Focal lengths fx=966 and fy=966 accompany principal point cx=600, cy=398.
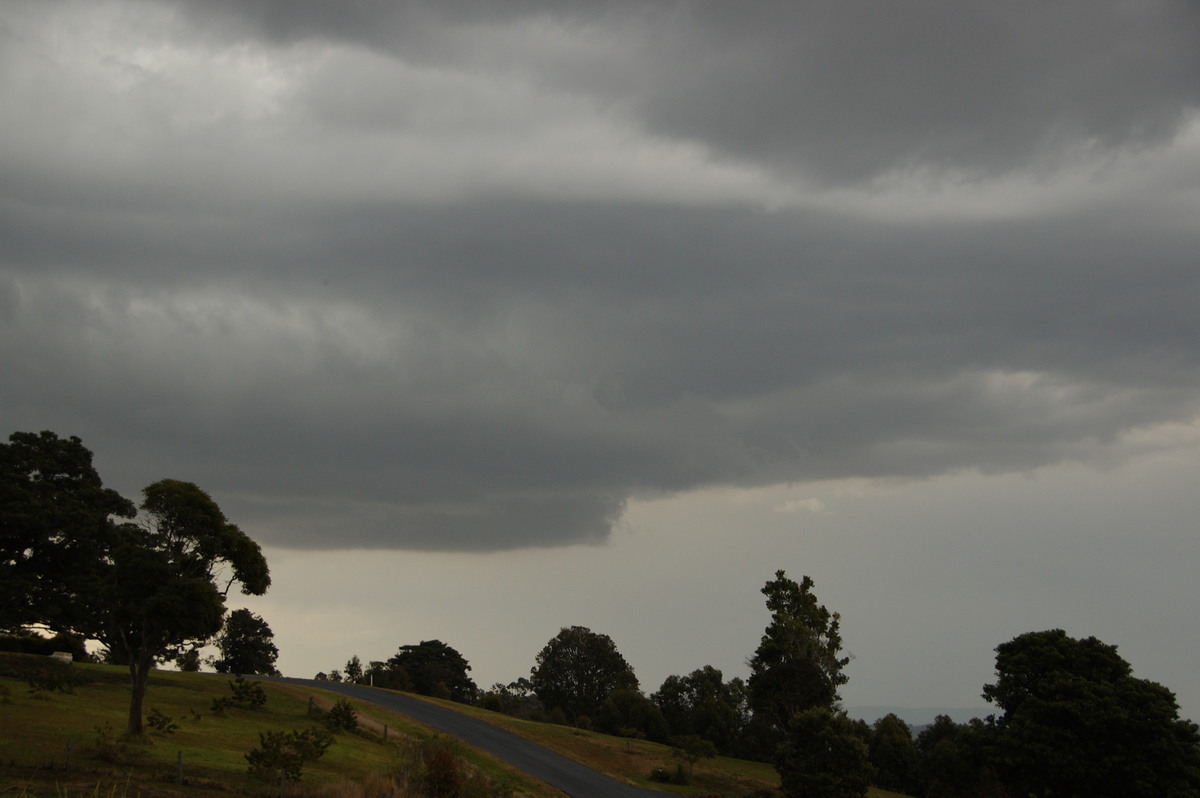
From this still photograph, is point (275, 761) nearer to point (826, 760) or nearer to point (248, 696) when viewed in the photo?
point (248, 696)

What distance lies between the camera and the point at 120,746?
125ft

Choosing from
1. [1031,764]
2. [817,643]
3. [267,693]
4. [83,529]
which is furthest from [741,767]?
[83,529]

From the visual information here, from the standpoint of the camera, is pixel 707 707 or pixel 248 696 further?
pixel 707 707

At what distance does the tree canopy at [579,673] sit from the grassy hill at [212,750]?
41.1m

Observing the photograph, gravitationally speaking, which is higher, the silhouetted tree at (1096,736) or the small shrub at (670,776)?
the silhouetted tree at (1096,736)

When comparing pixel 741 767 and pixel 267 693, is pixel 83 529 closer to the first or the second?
pixel 267 693

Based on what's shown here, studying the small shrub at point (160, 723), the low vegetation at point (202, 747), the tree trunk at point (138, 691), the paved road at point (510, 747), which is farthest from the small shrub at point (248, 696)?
the tree trunk at point (138, 691)

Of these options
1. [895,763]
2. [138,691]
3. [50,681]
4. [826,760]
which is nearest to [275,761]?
[138,691]

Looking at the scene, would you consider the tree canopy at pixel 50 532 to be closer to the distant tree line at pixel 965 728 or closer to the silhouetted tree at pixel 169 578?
the silhouetted tree at pixel 169 578

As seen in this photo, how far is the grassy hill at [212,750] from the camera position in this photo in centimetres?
3262

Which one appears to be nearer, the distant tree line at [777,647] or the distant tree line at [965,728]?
the distant tree line at [777,647]

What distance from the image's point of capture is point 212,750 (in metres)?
42.5

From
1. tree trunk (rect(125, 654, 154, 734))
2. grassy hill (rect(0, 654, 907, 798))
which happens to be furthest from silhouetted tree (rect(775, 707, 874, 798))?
tree trunk (rect(125, 654, 154, 734))

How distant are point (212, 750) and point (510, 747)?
25.4 meters
